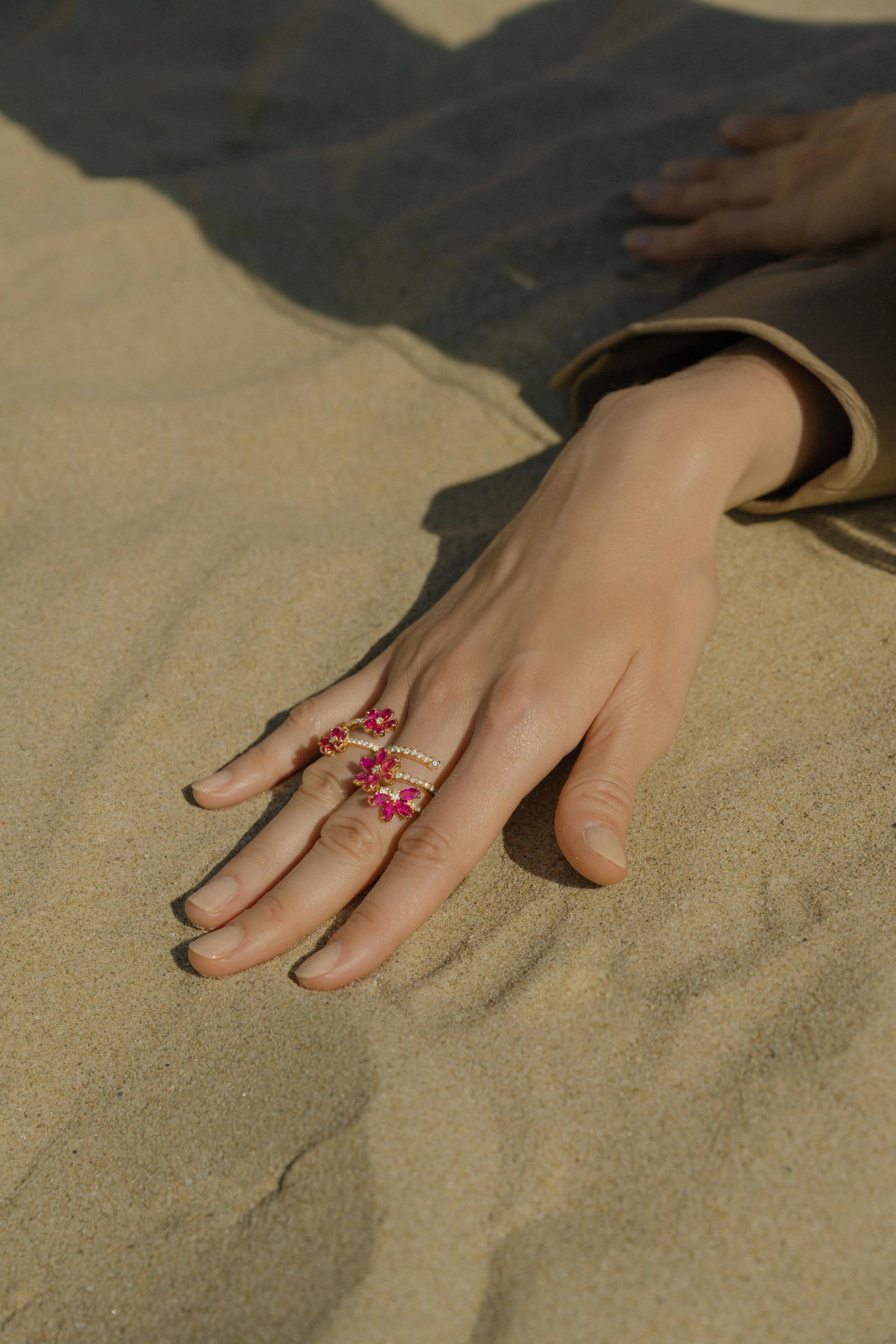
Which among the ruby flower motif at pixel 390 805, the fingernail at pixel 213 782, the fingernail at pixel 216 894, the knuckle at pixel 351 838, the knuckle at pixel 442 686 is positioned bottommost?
the fingernail at pixel 213 782

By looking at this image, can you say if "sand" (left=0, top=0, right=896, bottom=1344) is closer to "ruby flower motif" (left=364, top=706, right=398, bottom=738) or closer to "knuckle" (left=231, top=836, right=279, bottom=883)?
"knuckle" (left=231, top=836, right=279, bottom=883)

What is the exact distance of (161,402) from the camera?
2178mm

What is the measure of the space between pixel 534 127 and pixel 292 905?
2.63 m

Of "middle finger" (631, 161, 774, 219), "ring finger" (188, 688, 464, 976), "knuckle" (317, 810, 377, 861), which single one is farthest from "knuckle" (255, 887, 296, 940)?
"middle finger" (631, 161, 774, 219)

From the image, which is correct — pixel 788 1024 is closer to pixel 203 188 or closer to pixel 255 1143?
pixel 255 1143

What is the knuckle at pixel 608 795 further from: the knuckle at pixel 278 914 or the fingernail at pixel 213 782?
the fingernail at pixel 213 782

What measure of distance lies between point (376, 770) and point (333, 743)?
110 millimetres

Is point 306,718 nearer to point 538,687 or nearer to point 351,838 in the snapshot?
point 351,838

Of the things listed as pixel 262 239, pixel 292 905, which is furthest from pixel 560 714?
pixel 262 239

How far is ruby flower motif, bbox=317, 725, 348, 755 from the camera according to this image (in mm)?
1504

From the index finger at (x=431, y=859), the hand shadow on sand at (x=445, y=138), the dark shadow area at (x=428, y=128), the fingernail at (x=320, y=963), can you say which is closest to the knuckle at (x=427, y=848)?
the index finger at (x=431, y=859)

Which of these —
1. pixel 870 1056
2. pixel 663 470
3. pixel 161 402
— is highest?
pixel 663 470

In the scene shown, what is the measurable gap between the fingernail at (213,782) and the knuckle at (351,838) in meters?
0.21

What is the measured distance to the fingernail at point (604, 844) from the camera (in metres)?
1.26
